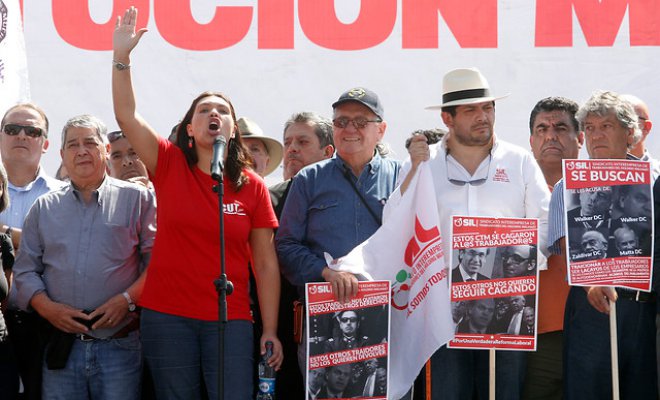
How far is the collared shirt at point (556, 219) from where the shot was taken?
4.18m

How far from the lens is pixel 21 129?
16.3 feet

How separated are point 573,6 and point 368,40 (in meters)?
1.44

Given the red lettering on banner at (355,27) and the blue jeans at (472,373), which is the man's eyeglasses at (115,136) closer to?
the red lettering on banner at (355,27)

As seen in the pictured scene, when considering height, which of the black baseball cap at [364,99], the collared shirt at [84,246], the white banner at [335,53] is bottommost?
the collared shirt at [84,246]

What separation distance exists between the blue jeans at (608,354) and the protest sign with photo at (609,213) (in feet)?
0.83

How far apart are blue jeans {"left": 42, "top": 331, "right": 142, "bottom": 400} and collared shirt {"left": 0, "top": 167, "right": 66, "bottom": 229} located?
958 mm

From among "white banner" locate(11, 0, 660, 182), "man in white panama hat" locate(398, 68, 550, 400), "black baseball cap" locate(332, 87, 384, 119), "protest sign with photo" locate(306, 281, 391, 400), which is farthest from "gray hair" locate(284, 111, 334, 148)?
"protest sign with photo" locate(306, 281, 391, 400)

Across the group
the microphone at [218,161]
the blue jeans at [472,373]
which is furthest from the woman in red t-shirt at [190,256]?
the blue jeans at [472,373]

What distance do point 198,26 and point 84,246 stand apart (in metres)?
2.53

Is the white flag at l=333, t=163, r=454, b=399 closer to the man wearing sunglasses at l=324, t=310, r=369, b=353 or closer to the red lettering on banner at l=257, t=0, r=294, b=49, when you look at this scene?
the man wearing sunglasses at l=324, t=310, r=369, b=353

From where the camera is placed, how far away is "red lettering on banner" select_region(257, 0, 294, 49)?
6305 mm

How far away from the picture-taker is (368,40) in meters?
6.29

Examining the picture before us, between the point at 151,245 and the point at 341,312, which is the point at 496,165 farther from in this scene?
the point at 151,245

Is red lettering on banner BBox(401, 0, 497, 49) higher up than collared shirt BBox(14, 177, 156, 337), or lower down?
higher up
